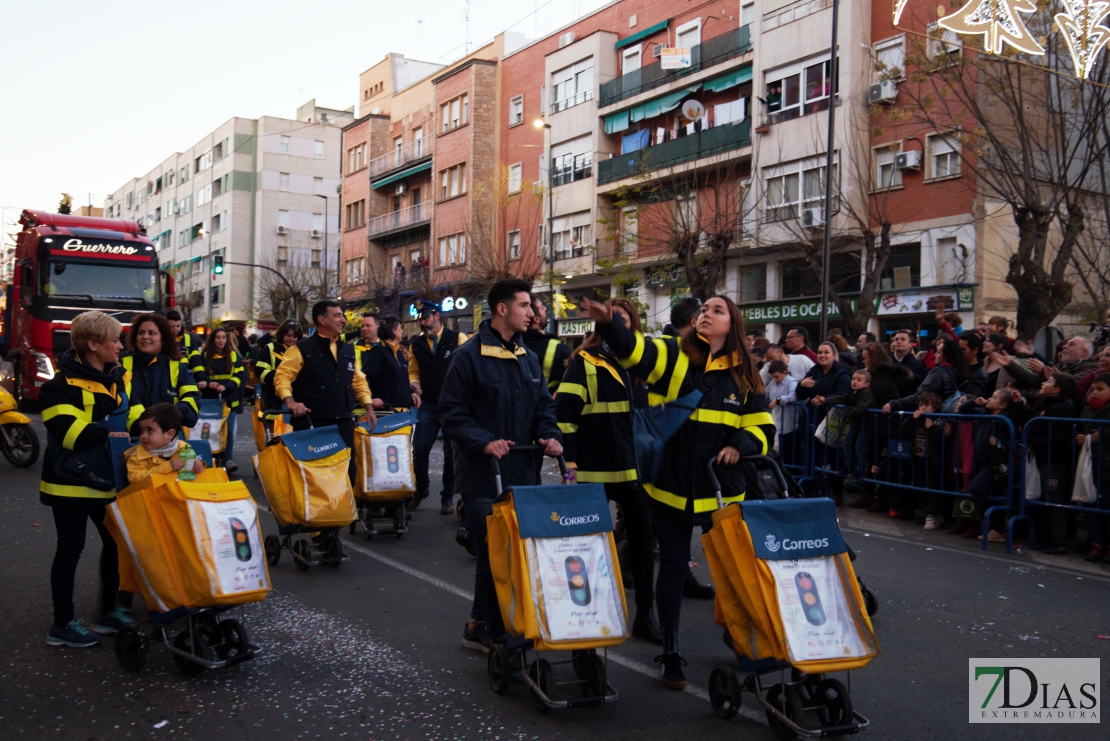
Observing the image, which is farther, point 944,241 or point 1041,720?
point 944,241

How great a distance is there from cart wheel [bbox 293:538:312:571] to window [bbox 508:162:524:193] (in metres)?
36.5

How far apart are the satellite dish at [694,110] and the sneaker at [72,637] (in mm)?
29717

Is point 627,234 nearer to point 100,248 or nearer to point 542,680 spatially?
point 100,248

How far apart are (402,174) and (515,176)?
10.6m

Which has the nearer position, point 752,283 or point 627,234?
point 752,283

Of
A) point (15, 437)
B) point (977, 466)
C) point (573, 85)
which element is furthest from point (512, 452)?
point (573, 85)

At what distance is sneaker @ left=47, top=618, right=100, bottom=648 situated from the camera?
539 cm

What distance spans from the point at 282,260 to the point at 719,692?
69.2m

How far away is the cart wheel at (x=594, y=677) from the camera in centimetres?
450

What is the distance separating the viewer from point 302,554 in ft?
24.1

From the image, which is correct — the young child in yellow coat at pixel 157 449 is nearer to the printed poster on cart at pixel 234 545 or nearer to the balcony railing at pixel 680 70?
the printed poster on cart at pixel 234 545

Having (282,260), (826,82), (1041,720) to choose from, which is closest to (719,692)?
(1041,720)

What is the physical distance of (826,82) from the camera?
27.5m

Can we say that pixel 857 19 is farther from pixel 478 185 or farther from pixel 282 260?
pixel 282 260
